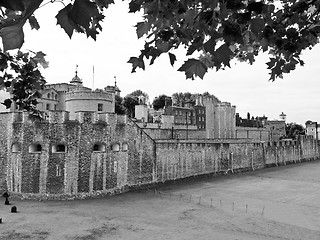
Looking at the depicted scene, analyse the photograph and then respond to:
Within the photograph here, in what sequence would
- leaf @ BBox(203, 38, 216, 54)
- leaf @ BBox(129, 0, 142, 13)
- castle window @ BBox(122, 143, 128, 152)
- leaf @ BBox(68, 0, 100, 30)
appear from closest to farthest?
leaf @ BBox(68, 0, 100, 30) < leaf @ BBox(203, 38, 216, 54) < leaf @ BBox(129, 0, 142, 13) < castle window @ BBox(122, 143, 128, 152)

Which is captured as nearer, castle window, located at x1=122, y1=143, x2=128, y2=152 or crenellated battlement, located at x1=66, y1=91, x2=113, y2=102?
castle window, located at x1=122, y1=143, x2=128, y2=152

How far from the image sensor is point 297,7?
369 cm

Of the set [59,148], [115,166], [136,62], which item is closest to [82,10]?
[136,62]

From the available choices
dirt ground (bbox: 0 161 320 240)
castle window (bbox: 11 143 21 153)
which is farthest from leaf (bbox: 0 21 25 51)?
castle window (bbox: 11 143 21 153)

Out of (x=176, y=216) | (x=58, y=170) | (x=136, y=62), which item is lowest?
(x=176, y=216)

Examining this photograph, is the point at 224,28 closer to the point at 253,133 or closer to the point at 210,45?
the point at 210,45

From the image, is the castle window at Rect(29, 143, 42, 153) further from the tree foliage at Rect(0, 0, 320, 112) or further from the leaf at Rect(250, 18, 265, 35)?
the leaf at Rect(250, 18, 265, 35)

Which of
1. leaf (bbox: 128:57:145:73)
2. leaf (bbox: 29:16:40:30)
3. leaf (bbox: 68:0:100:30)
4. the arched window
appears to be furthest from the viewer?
the arched window

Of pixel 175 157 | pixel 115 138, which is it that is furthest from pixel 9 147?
pixel 175 157

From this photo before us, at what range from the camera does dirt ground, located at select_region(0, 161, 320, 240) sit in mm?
13609

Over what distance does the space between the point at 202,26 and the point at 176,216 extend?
15.1 metres

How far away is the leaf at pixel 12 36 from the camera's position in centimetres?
170

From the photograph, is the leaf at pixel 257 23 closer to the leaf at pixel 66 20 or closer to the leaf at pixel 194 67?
the leaf at pixel 194 67

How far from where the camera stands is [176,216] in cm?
1659
